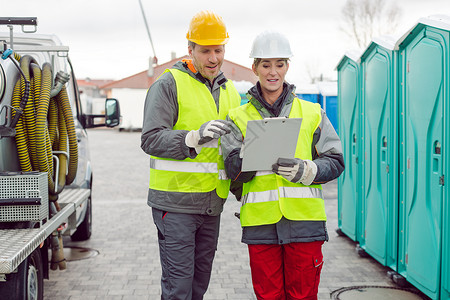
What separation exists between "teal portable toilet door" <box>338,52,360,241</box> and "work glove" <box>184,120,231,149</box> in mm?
3717

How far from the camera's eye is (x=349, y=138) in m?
7.00

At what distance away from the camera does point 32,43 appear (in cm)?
640

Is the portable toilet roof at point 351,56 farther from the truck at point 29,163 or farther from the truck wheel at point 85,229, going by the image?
the truck wheel at point 85,229

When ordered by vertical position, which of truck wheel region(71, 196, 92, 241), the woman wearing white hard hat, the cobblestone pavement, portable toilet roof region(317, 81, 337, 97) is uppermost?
portable toilet roof region(317, 81, 337, 97)

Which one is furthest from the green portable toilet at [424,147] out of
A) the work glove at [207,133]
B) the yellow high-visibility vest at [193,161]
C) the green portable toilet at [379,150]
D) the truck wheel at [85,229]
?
the truck wheel at [85,229]

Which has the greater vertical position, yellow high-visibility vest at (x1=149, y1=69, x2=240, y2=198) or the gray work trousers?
yellow high-visibility vest at (x1=149, y1=69, x2=240, y2=198)

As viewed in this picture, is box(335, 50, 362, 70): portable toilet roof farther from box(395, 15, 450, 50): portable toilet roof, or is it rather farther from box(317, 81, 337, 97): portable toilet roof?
box(317, 81, 337, 97): portable toilet roof

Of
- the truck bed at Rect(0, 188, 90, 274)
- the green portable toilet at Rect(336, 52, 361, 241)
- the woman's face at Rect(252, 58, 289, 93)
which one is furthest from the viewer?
the green portable toilet at Rect(336, 52, 361, 241)

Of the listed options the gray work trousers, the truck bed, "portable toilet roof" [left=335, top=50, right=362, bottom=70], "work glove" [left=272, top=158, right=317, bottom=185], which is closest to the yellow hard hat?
"work glove" [left=272, top=158, right=317, bottom=185]

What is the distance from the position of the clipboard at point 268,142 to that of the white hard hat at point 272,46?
473 mm

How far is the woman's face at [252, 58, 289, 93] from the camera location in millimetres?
3418

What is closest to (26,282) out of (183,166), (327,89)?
(183,166)

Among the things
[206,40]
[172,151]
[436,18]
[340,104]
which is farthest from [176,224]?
[340,104]

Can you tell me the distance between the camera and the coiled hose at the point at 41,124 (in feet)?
13.9
